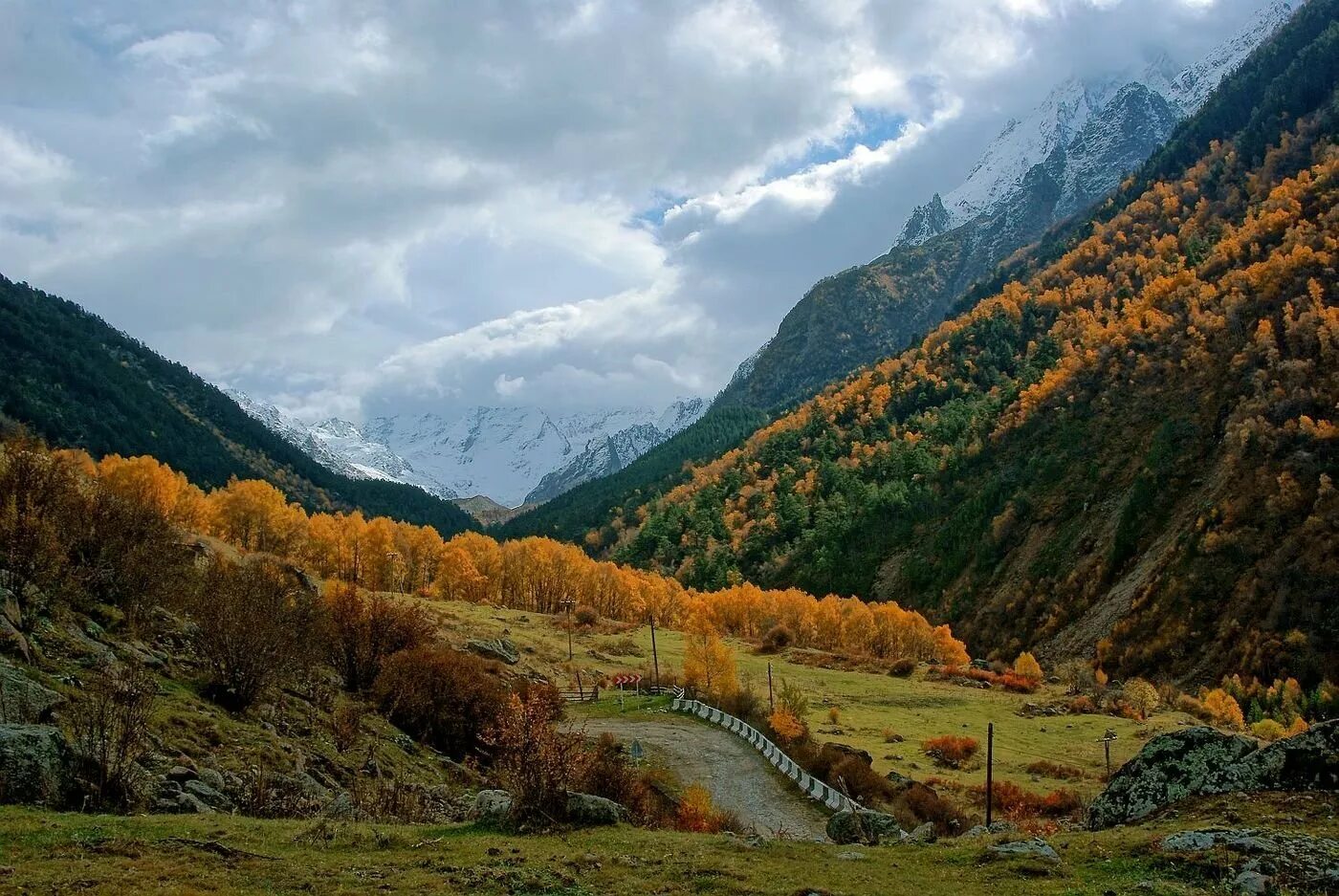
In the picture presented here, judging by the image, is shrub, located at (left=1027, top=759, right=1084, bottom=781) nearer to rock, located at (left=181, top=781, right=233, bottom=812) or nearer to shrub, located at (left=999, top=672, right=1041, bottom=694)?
shrub, located at (left=999, top=672, right=1041, bottom=694)

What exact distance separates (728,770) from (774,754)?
3016mm

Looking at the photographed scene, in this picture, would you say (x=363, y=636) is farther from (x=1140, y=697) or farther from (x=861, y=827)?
(x=1140, y=697)

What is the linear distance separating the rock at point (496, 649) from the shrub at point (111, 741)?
4791cm

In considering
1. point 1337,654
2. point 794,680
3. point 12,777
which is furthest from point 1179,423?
point 12,777

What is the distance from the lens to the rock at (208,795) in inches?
762

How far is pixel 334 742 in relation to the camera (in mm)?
28531

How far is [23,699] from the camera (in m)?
18.2

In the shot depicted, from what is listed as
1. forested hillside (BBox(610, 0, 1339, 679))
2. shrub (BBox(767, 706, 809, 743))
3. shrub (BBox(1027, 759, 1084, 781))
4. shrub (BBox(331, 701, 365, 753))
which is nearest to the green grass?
shrub (BBox(1027, 759, 1084, 781))

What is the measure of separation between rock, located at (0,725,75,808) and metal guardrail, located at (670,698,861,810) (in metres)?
21.5

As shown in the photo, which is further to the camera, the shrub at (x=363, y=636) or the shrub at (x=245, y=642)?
the shrub at (x=363, y=636)

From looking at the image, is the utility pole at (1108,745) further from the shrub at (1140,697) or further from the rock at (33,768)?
the rock at (33,768)

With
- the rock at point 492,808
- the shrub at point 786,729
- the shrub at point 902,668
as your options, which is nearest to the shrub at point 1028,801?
the shrub at point 786,729

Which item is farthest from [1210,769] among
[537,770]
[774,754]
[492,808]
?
[774,754]

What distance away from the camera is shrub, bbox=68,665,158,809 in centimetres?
1719
